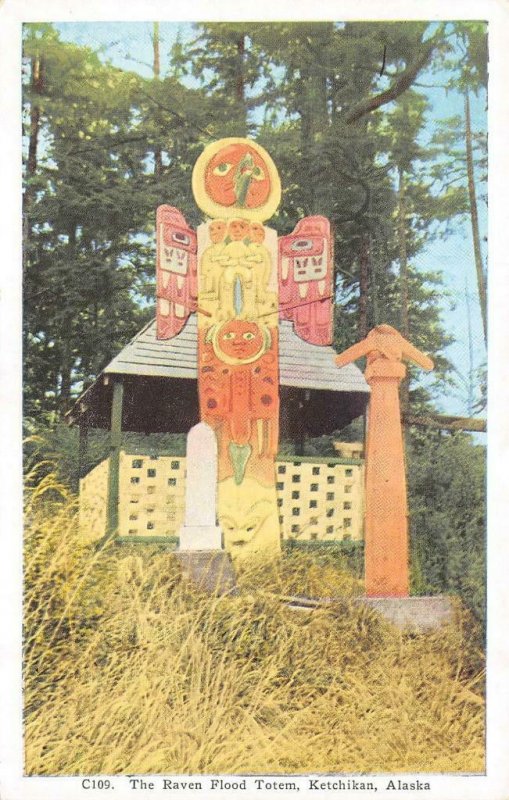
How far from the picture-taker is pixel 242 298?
5816mm

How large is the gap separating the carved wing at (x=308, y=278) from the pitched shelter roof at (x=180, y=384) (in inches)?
3.2

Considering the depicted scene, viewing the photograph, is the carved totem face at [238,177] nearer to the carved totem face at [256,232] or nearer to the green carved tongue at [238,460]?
the carved totem face at [256,232]

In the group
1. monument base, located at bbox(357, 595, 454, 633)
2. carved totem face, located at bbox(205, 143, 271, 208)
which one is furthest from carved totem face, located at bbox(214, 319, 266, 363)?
monument base, located at bbox(357, 595, 454, 633)

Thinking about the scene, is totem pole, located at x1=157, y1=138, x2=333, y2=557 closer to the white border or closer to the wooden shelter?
the wooden shelter

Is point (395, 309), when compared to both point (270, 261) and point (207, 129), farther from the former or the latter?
point (207, 129)

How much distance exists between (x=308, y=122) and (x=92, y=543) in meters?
2.90

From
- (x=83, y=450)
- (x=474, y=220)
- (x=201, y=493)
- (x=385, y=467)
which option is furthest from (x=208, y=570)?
(x=474, y=220)

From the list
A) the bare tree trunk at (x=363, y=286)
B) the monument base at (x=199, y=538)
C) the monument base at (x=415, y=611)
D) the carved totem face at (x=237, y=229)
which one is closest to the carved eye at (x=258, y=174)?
the carved totem face at (x=237, y=229)

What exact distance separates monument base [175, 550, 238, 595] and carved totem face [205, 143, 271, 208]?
2.16 meters

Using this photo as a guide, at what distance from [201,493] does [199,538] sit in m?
0.27

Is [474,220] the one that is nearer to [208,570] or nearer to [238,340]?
[238,340]

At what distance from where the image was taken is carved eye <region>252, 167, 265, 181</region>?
19.0ft

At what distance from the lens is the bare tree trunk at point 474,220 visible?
5668 mm
